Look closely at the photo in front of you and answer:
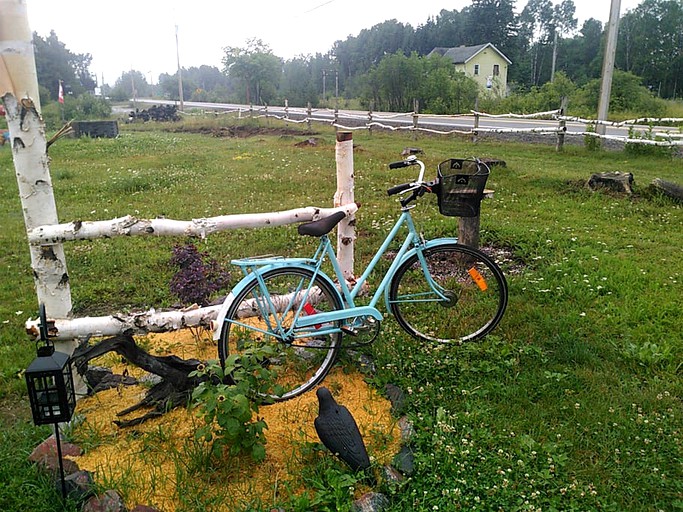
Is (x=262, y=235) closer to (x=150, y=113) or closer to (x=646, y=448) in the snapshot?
(x=646, y=448)

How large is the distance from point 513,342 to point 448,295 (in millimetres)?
591

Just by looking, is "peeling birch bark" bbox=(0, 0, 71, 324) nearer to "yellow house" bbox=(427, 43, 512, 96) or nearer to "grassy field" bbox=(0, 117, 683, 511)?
"grassy field" bbox=(0, 117, 683, 511)

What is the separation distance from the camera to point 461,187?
376 centimetres

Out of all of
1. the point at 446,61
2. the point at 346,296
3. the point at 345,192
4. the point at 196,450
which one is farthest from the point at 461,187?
the point at 446,61

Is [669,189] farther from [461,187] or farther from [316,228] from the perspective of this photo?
[316,228]

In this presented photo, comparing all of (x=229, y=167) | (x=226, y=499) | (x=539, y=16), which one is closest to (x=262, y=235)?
(x=226, y=499)

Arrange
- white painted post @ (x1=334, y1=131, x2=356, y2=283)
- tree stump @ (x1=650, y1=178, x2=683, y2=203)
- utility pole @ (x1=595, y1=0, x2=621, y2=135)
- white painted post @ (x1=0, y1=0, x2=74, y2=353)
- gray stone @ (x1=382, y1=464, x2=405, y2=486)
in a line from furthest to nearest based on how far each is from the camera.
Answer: utility pole @ (x1=595, y1=0, x2=621, y2=135) → tree stump @ (x1=650, y1=178, x2=683, y2=203) → white painted post @ (x1=334, y1=131, x2=356, y2=283) → white painted post @ (x1=0, y1=0, x2=74, y2=353) → gray stone @ (x1=382, y1=464, x2=405, y2=486)

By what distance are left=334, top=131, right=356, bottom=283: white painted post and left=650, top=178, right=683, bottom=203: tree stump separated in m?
6.03

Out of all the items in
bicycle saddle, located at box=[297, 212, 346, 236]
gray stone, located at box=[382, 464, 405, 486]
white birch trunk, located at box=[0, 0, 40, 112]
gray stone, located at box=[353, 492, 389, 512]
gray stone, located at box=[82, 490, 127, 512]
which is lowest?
gray stone, located at box=[353, 492, 389, 512]

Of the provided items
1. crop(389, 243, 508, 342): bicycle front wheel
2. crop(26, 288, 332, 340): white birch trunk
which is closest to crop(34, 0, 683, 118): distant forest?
crop(389, 243, 508, 342): bicycle front wheel

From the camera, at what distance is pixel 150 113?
114 feet

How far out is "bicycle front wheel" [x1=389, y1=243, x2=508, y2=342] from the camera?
3.92 metres

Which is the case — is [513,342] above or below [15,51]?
below

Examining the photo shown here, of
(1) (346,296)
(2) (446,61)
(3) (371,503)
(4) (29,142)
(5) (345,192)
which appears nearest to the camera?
(3) (371,503)
